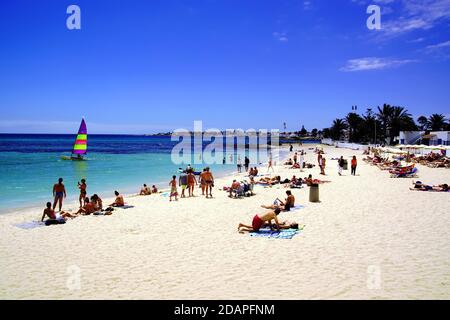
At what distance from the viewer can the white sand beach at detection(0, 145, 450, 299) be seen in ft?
17.6

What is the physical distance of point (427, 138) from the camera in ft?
157

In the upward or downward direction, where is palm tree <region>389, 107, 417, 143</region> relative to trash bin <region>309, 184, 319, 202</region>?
upward

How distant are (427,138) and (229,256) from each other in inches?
1988

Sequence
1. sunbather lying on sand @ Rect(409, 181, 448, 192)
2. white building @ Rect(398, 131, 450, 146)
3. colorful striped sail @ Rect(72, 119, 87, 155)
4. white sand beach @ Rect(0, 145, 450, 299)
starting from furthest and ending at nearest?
white building @ Rect(398, 131, 450, 146) < colorful striped sail @ Rect(72, 119, 87, 155) < sunbather lying on sand @ Rect(409, 181, 448, 192) < white sand beach @ Rect(0, 145, 450, 299)

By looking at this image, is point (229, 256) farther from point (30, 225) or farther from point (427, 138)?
point (427, 138)

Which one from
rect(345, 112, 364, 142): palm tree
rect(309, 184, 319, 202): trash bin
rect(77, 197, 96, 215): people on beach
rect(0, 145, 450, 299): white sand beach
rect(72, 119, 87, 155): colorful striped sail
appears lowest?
rect(0, 145, 450, 299): white sand beach

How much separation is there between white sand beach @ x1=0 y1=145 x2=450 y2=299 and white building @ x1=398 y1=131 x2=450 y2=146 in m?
36.8

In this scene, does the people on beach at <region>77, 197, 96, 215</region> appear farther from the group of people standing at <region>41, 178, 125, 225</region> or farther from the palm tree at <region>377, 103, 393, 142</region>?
the palm tree at <region>377, 103, 393, 142</region>

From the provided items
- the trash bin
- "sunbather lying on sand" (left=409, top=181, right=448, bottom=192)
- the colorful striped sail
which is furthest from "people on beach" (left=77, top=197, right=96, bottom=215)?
the colorful striped sail

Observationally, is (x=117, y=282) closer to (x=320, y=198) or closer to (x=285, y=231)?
(x=285, y=231)

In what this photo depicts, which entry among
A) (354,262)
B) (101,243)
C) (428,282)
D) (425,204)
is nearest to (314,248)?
(354,262)

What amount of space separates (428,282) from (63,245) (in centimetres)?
758

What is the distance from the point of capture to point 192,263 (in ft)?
21.6

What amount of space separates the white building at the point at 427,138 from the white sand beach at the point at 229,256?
3679cm
